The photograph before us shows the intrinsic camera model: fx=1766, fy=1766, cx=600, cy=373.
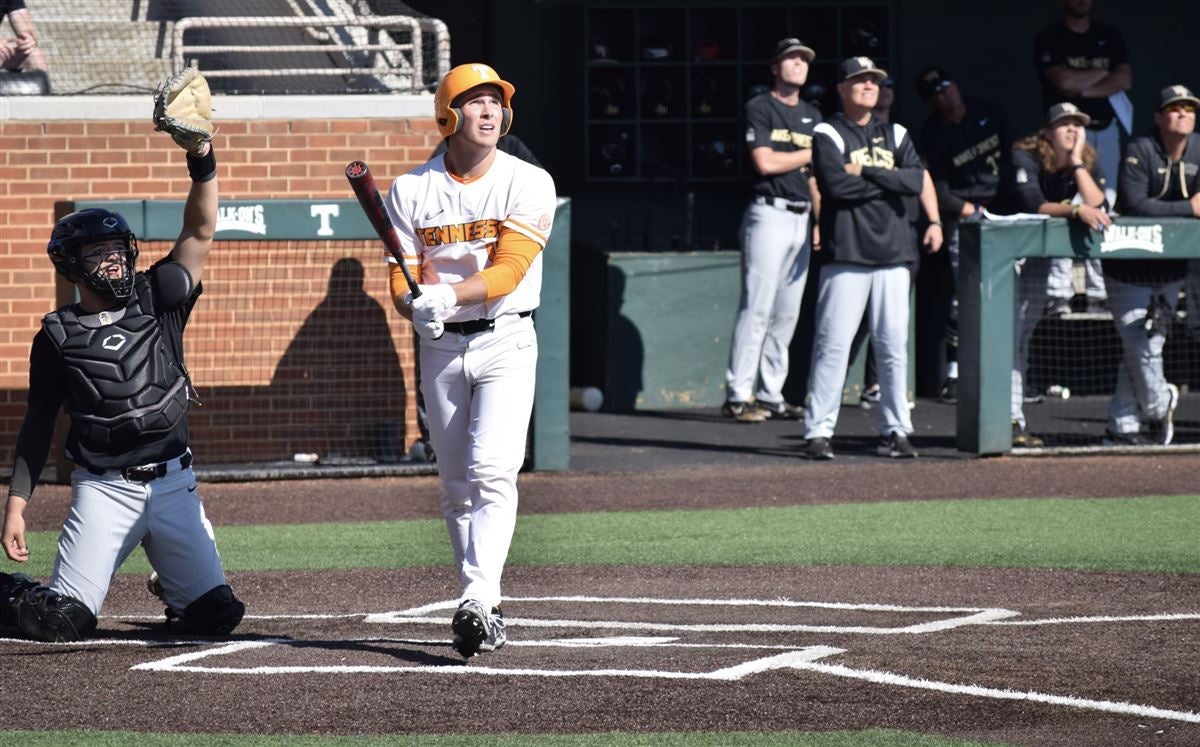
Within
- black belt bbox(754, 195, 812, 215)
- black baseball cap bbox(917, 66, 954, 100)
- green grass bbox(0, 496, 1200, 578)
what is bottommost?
green grass bbox(0, 496, 1200, 578)

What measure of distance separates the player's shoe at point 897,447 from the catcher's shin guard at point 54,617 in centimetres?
592

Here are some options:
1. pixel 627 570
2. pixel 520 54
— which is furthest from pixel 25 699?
pixel 520 54

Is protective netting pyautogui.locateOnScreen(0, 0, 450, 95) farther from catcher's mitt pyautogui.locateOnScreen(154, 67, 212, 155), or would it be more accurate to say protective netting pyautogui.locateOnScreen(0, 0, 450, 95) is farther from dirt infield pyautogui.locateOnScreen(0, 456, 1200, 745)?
catcher's mitt pyautogui.locateOnScreen(154, 67, 212, 155)

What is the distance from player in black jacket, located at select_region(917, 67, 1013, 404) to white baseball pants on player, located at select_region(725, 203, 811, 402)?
4.39 ft

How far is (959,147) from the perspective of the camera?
1293 centimetres

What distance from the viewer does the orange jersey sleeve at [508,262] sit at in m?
5.67

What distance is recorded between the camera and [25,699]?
5.21 meters

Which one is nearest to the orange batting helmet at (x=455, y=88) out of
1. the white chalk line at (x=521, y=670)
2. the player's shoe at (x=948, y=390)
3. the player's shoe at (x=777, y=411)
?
the white chalk line at (x=521, y=670)

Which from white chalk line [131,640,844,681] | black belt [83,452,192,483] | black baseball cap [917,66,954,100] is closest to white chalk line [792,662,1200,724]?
white chalk line [131,640,844,681]

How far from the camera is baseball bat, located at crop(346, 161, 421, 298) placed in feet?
18.2

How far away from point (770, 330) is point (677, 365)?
1.13m

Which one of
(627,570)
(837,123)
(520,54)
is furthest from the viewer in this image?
(520,54)

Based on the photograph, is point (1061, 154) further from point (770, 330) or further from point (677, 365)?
point (677, 365)

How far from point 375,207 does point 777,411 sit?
754 cm
